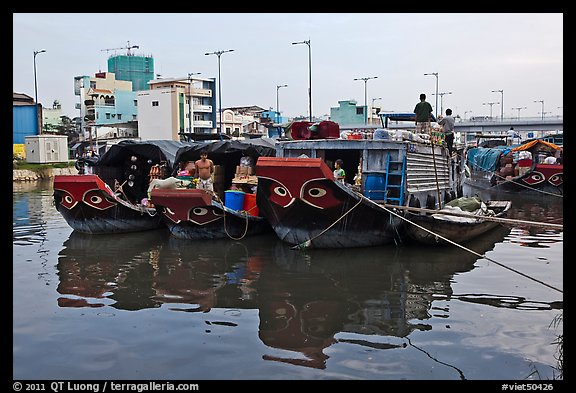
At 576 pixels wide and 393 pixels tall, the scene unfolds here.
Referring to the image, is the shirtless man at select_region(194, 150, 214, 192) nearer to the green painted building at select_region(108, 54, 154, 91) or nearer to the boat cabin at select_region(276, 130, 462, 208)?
the boat cabin at select_region(276, 130, 462, 208)

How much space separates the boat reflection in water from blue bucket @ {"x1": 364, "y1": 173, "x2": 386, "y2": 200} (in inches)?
42.5

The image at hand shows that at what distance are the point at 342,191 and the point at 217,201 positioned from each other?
3.05 metres

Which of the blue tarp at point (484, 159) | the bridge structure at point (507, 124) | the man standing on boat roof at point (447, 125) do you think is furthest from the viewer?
the bridge structure at point (507, 124)

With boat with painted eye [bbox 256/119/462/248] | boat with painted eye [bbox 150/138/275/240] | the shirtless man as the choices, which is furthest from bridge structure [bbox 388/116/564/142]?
the shirtless man

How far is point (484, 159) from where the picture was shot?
1109 inches

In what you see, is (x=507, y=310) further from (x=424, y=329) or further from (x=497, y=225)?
(x=497, y=225)

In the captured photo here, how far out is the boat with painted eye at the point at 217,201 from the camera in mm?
10820

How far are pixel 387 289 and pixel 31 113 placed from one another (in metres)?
41.8

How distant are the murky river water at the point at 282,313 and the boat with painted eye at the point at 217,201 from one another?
0.36 meters

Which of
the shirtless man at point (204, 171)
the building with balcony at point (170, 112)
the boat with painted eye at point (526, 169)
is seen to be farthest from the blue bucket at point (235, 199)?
the building with balcony at point (170, 112)

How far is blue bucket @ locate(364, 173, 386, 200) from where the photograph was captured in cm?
1094

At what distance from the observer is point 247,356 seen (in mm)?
5480

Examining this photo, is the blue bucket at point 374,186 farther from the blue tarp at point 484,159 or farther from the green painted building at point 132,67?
the green painted building at point 132,67
